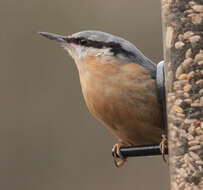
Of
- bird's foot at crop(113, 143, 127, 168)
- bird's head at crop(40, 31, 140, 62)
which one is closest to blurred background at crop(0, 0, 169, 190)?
bird's head at crop(40, 31, 140, 62)

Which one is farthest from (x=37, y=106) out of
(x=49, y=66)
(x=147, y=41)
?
(x=147, y=41)

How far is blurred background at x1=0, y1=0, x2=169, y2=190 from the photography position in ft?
32.6

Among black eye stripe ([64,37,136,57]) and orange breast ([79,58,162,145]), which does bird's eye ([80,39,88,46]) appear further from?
orange breast ([79,58,162,145])

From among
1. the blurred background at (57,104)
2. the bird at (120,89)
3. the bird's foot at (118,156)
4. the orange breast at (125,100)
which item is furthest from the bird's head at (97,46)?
the blurred background at (57,104)

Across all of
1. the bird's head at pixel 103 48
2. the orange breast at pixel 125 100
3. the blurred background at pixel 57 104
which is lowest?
the blurred background at pixel 57 104

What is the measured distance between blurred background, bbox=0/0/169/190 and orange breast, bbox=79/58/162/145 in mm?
4046

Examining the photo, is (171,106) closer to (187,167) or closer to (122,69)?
(187,167)

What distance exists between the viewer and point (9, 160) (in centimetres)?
1019

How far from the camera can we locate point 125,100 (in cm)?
519

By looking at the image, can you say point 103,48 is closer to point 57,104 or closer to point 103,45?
point 103,45

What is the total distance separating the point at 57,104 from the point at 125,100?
5406 mm

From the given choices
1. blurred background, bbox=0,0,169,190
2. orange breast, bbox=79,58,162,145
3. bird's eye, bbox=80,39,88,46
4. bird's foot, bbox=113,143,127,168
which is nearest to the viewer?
orange breast, bbox=79,58,162,145

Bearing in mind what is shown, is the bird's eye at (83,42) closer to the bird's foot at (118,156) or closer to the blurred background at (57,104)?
the bird's foot at (118,156)

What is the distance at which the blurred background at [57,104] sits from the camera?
995cm
